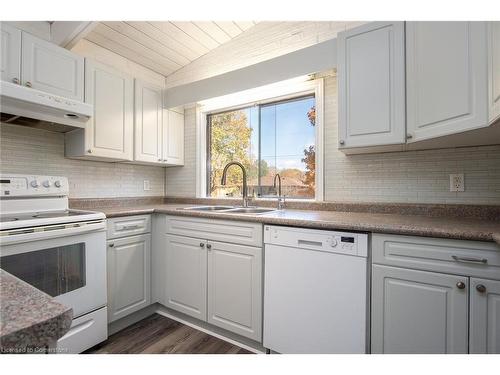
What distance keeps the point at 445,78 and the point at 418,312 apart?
1.19m

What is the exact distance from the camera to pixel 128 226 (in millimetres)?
2100

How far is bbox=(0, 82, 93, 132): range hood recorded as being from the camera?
5.21 feet

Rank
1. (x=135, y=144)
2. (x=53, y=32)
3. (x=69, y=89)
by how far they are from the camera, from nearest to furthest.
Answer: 1. (x=69, y=89)
2. (x=53, y=32)
3. (x=135, y=144)

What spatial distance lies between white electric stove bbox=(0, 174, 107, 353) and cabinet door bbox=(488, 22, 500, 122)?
7.40 ft

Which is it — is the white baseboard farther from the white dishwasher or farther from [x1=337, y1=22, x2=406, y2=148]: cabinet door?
[x1=337, y1=22, x2=406, y2=148]: cabinet door

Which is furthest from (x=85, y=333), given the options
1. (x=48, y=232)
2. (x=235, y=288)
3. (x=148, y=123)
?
(x=148, y=123)

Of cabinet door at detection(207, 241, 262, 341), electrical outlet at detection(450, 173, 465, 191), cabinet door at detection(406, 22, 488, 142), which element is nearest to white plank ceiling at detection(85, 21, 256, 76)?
cabinet door at detection(406, 22, 488, 142)

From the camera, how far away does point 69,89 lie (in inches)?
77.9

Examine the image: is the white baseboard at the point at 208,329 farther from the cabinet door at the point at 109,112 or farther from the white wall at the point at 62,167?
the cabinet door at the point at 109,112

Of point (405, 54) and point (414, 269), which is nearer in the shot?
point (414, 269)

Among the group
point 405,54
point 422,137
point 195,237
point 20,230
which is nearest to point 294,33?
point 405,54

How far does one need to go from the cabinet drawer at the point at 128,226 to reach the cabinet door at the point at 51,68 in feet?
3.34

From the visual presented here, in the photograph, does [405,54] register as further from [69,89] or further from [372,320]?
[69,89]
